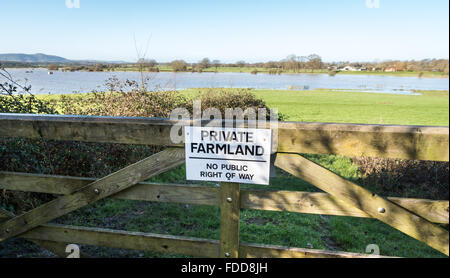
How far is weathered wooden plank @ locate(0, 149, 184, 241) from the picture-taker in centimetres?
237

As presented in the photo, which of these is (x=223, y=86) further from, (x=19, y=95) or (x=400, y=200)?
(x=400, y=200)

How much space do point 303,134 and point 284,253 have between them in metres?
1.01

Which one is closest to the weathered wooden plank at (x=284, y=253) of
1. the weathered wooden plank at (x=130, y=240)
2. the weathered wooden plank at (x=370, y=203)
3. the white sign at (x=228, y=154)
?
the weathered wooden plank at (x=130, y=240)

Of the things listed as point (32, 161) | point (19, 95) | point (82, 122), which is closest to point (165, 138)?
point (82, 122)

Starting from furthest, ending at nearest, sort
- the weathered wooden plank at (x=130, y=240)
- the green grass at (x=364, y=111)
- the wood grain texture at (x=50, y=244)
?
the green grass at (x=364, y=111) → the wood grain texture at (x=50, y=244) → the weathered wooden plank at (x=130, y=240)

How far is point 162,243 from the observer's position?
2.63 m

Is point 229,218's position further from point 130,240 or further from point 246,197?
point 130,240

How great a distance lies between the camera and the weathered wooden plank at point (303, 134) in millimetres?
1981

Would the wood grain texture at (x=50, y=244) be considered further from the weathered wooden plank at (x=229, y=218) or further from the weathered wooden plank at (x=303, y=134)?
the weathered wooden plank at (x=229, y=218)

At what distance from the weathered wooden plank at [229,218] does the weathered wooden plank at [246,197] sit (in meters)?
0.07

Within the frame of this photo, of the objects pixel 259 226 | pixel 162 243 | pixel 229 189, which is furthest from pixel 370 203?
pixel 259 226

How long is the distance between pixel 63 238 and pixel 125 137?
1.29 m

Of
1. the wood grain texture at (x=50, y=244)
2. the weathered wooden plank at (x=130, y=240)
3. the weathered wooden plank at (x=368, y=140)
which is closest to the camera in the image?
the weathered wooden plank at (x=368, y=140)

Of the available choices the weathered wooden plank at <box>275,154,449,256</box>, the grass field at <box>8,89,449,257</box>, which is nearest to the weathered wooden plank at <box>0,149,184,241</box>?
the weathered wooden plank at <box>275,154,449,256</box>
